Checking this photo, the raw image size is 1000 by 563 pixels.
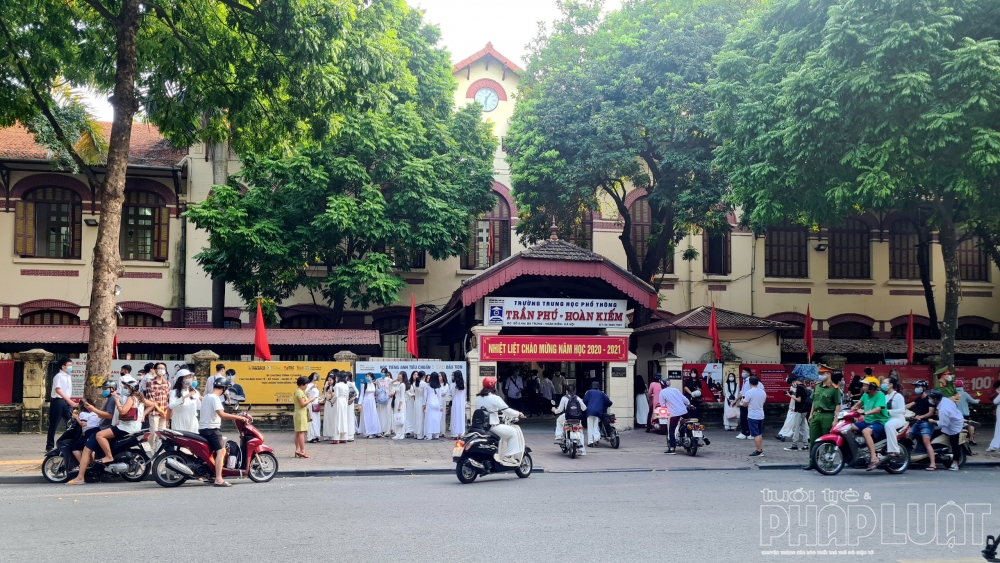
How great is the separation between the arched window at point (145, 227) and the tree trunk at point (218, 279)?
208 cm

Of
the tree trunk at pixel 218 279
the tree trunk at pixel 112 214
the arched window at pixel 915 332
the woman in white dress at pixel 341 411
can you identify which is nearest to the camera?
the tree trunk at pixel 112 214

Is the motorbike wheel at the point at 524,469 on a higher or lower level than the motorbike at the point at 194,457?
lower

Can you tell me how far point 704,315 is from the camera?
26.0 m

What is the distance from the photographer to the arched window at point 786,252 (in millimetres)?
31344

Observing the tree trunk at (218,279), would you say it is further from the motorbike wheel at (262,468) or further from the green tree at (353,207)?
the motorbike wheel at (262,468)

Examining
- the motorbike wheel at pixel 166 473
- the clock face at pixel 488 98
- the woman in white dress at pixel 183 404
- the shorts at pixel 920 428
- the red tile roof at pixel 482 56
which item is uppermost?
the red tile roof at pixel 482 56

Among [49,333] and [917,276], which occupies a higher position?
[917,276]

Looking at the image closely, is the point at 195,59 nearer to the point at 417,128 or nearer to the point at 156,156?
the point at 417,128

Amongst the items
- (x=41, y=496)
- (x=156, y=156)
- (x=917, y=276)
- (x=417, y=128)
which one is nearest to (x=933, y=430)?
(x=41, y=496)

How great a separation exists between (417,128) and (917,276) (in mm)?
19552

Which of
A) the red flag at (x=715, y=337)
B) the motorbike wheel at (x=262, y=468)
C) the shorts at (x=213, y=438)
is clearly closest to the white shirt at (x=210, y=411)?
the shorts at (x=213, y=438)

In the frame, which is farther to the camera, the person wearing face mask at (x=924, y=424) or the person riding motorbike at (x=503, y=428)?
the person wearing face mask at (x=924, y=424)

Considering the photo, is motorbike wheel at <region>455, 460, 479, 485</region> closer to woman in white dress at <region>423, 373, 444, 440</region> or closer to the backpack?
the backpack

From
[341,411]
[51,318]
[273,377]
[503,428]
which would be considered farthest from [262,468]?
[51,318]
